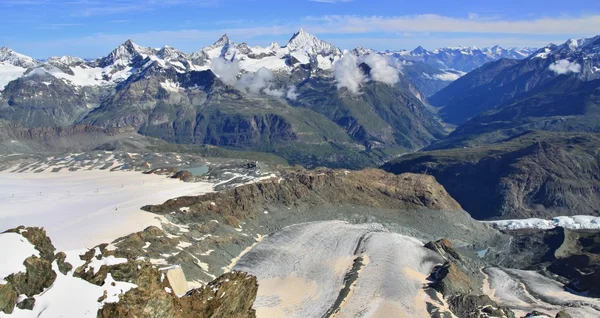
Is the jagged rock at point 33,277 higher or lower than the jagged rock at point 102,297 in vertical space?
higher

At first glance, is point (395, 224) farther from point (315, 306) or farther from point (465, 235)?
point (315, 306)

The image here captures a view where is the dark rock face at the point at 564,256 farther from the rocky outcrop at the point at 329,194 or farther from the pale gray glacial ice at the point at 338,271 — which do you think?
the pale gray glacial ice at the point at 338,271

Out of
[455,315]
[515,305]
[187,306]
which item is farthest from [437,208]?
[187,306]

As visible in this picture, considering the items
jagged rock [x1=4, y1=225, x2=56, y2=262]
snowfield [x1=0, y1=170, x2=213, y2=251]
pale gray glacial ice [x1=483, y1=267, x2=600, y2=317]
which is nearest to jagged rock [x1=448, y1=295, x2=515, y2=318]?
pale gray glacial ice [x1=483, y1=267, x2=600, y2=317]

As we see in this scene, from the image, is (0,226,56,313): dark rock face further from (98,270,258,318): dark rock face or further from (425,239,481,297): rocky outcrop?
(425,239,481,297): rocky outcrop

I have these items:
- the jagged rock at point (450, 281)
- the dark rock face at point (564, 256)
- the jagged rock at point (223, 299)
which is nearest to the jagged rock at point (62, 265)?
the jagged rock at point (223, 299)

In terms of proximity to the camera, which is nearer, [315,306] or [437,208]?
[315,306]
